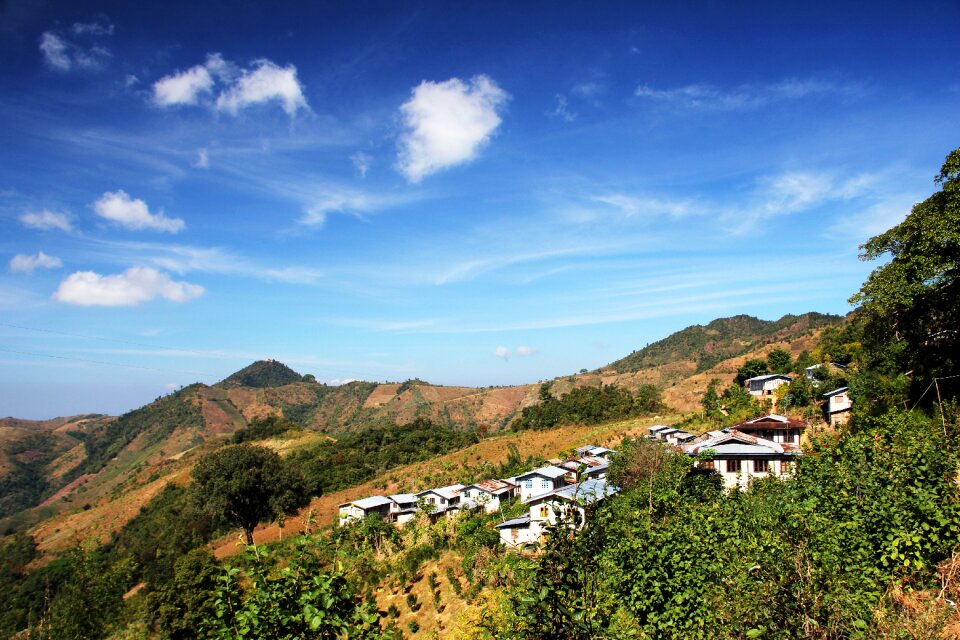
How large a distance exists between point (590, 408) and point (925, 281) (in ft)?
196

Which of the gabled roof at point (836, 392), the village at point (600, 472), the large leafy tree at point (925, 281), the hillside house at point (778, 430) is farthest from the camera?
the gabled roof at point (836, 392)

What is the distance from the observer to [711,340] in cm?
16362

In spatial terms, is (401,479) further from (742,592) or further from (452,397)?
(452,397)

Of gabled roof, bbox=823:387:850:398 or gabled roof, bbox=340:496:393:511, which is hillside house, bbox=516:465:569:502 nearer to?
gabled roof, bbox=340:496:393:511

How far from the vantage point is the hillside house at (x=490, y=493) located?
148ft

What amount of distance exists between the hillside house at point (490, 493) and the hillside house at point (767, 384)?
36683 millimetres

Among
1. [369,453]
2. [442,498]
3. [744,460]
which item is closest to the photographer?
[744,460]

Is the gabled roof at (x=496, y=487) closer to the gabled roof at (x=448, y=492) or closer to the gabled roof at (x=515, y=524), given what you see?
the gabled roof at (x=448, y=492)

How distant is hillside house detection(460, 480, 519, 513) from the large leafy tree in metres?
32.4

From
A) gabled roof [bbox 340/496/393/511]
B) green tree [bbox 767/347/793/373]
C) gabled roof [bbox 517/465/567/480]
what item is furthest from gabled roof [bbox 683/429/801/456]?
green tree [bbox 767/347/793/373]

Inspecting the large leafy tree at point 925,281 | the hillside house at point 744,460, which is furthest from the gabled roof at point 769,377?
the large leafy tree at point 925,281

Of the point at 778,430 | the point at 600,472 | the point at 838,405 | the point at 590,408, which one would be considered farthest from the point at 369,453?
the point at 838,405

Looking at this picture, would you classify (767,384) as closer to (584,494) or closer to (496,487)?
(496,487)

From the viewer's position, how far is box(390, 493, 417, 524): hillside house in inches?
1909
